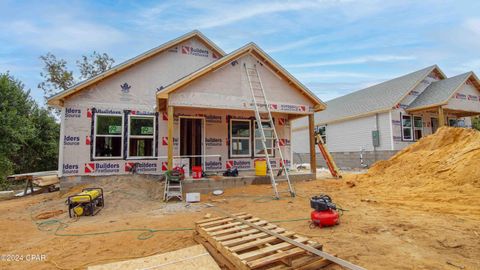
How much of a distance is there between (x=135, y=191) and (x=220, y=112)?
5192 millimetres

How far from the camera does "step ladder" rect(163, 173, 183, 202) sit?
8445 millimetres

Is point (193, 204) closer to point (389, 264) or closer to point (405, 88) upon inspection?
point (389, 264)

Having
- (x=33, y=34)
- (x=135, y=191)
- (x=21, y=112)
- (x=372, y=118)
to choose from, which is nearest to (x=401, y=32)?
(x=372, y=118)

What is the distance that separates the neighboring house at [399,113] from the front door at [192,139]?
1241cm

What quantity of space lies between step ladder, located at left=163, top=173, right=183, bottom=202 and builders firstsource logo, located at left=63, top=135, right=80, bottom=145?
4.72m

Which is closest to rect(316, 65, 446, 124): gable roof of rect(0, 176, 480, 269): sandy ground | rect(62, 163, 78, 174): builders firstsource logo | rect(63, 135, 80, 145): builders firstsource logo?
rect(0, 176, 480, 269): sandy ground

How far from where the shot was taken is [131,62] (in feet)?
37.0

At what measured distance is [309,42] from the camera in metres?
16.2

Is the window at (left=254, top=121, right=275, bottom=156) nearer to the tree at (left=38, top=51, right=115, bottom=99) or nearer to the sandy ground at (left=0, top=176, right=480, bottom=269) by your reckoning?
the sandy ground at (left=0, top=176, right=480, bottom=269)

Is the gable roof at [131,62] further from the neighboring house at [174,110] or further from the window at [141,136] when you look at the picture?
the window at [141,136]

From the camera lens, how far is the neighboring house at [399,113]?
55.0 ft

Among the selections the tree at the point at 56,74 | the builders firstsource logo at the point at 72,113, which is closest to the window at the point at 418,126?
the builders firstsource logo at the point at 72,113

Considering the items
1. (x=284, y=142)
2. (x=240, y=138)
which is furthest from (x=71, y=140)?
(x=284, y=142)

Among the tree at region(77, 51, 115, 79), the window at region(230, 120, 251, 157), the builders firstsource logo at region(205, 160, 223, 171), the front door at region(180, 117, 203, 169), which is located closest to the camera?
the builders firstsource logo at region(205, 160, 223, 171)
